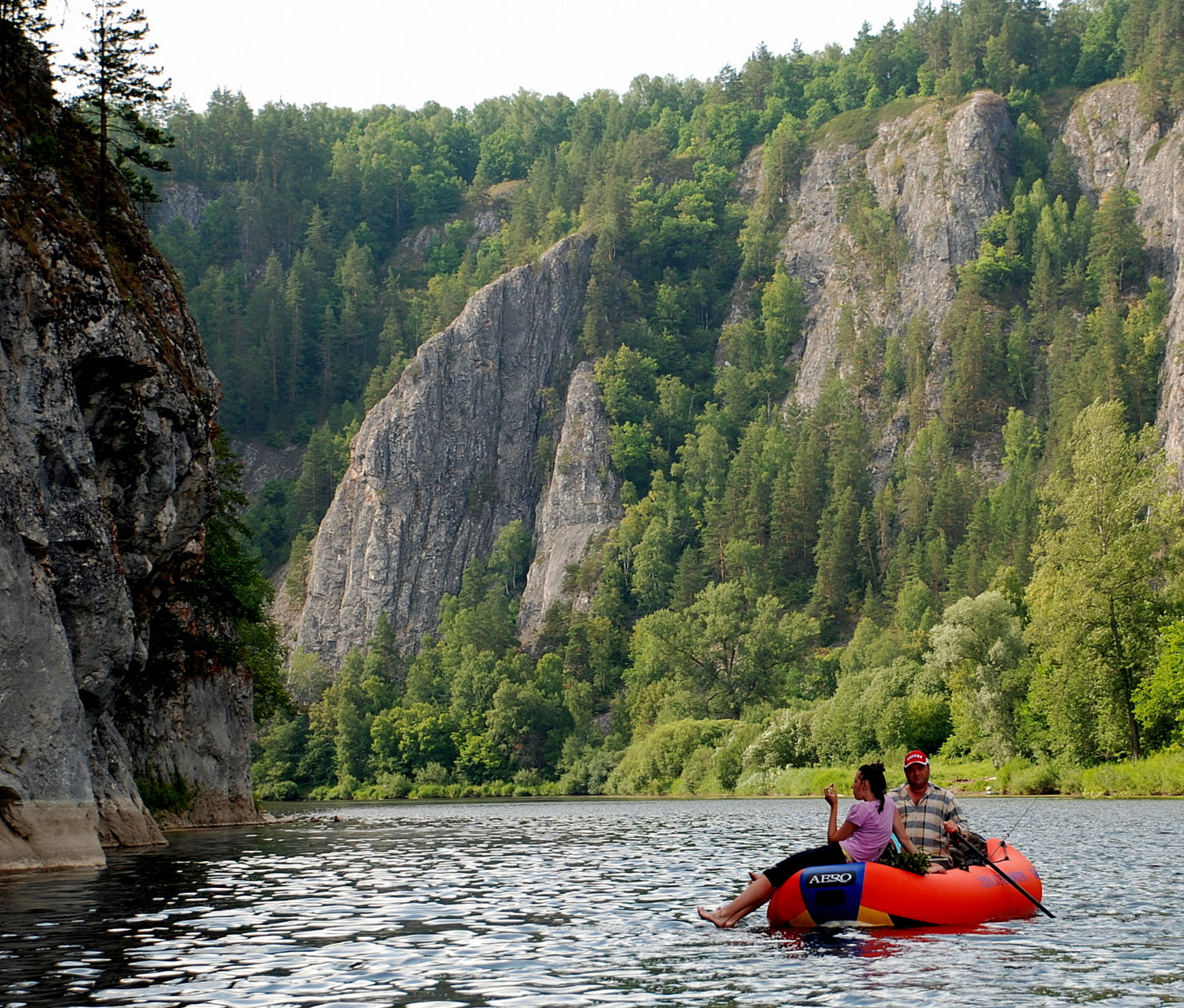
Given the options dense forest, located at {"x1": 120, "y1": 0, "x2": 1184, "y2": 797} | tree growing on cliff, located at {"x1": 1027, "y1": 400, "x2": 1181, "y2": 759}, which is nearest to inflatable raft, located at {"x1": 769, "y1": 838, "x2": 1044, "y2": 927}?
dense forest, located at {"x1": 120, "y1": 0, "x2": 1184, "y2": 797}

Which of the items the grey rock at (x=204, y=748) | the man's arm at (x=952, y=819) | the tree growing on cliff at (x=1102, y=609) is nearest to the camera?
the man's arm at (x=952, y=819)

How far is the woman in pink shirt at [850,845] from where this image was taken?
1934cm

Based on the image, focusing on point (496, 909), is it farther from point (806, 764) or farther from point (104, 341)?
point (806, 764)

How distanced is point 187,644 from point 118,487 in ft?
44.9

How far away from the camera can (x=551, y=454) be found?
169 meters

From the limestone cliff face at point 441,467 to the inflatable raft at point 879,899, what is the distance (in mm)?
141563

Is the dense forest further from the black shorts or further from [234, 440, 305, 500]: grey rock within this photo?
the black shorts

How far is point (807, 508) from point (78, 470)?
122080 millimetres

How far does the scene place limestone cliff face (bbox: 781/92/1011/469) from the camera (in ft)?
536

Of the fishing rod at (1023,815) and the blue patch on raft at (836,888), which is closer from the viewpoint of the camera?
the blue patch on raft at (836,888)

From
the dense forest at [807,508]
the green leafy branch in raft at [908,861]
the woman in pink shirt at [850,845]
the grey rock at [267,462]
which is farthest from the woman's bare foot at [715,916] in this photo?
the grey rock at [267,462]

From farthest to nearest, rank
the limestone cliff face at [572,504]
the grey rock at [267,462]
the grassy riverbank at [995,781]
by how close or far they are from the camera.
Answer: the grey rock at [267,462]
the limestone cliff face at [572,504]
the grassy riverbank at [995,781]

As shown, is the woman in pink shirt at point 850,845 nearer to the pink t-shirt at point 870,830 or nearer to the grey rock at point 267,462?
the pink t-shirt at point 870,830

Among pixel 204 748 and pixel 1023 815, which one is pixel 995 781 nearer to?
pixel 1023 815
